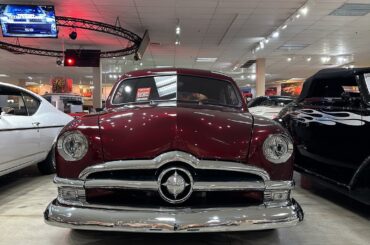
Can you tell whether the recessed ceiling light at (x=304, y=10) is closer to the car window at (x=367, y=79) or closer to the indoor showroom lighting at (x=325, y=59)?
the car window at (x=367, y=79)

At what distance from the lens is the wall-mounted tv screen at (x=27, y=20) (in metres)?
8.78

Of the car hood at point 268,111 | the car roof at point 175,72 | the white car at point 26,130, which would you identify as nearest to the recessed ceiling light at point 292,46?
the car hood at point 268,111

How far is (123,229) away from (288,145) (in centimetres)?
117

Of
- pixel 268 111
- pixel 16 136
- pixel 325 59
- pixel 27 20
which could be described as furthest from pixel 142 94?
pixel 325 59

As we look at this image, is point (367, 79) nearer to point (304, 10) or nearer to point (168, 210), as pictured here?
point (168, 210)

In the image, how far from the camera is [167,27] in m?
11.1

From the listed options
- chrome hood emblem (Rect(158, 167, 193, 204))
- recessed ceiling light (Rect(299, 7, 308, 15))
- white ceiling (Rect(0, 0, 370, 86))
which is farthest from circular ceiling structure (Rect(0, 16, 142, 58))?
chrome hood emblem (Rect(158, 167, 193, 204))

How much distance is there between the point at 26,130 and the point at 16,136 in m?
0.27

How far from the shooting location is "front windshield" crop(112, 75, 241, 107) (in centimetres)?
344

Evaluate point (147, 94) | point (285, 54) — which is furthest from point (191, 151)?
point (285, 54)

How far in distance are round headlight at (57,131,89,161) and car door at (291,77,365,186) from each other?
8.57 ft

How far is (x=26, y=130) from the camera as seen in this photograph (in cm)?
460

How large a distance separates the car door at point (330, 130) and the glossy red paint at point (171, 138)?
1567mm

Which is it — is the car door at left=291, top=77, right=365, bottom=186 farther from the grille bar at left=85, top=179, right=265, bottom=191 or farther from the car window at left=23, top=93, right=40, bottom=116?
the car window at left=23, top=93, right=40, bottom=116
